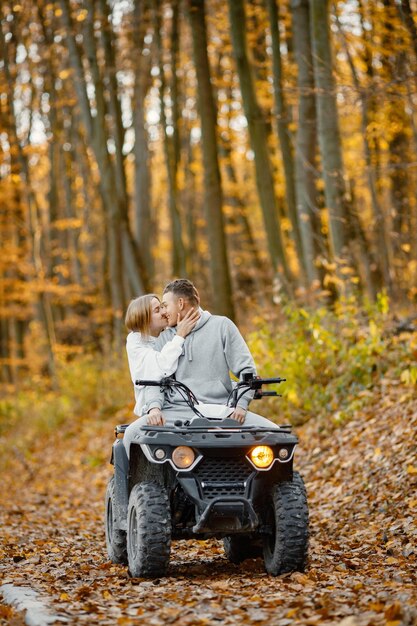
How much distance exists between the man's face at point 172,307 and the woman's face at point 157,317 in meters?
0.04

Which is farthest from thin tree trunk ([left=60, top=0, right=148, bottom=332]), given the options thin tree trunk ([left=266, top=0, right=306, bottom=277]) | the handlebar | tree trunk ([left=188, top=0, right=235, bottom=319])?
the handlebar

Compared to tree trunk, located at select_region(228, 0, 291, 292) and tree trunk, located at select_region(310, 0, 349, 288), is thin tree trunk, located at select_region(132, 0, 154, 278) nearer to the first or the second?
tree trunk, located at select_region(228, 0, 291, 292)

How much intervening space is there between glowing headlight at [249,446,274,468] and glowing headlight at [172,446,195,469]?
398mm

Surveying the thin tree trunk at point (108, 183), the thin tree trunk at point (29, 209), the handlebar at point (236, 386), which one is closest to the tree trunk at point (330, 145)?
the handlebar at point (236, 386)

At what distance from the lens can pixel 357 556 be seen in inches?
287

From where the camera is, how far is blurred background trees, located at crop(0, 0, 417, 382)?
14.3 metres

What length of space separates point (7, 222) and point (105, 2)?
1319 centimetres

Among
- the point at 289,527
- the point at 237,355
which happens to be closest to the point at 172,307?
the point at 237,355

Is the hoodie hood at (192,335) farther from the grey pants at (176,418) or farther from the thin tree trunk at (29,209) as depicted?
the thin tree trunk at (29,209)

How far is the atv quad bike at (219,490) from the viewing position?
252 inches

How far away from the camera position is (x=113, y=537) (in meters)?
7.58

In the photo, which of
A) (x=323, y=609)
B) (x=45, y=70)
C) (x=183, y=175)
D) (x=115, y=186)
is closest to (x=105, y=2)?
(x=115, y=186)

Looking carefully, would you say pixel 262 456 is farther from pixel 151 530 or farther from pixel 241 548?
pixel 241 548

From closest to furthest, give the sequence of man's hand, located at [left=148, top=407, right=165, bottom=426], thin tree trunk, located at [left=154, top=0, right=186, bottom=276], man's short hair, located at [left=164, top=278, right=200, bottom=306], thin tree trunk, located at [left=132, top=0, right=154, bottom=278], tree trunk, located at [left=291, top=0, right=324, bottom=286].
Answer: man's hand, located at [left=148, top=407, right=165, bottom=426]
man's short hair, located at [left=164, top=278, right=200, bottom=306]
tree trunk, located at [left=291, top=0, right=324, bottom=286]
thin tree trunk, located at [left=154, top=0, right=186, bottom=276]
thin tree trunk, located at [left=132, top=0, right=154, bottom=278]
